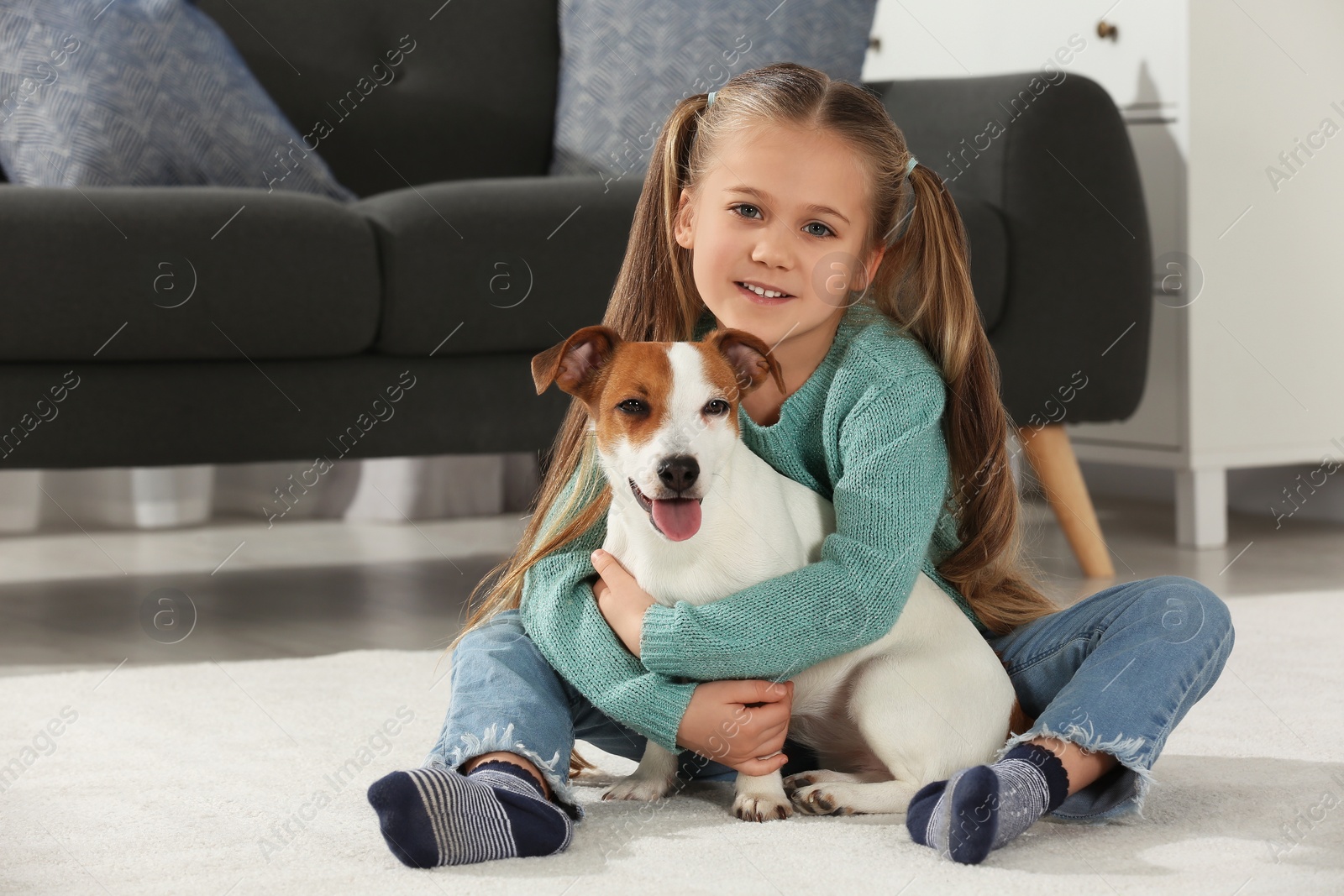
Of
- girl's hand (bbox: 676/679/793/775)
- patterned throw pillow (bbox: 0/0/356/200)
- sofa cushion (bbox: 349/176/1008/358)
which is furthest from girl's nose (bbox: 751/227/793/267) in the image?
patterned throw pillow (bbox: 0/0/356/200)

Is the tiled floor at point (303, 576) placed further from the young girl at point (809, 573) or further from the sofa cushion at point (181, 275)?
the young girl at point (809, 573)

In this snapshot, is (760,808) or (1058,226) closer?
(760,808)

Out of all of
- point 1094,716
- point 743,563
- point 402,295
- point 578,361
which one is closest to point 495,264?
point 402,295

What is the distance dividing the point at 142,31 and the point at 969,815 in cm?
232

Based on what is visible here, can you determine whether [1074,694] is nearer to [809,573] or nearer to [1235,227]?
[809,573]

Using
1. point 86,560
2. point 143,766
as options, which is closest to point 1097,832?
point 143,766

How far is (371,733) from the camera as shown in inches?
65.6

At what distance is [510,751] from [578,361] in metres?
0.38

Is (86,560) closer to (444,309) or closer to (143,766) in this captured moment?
(444,309)

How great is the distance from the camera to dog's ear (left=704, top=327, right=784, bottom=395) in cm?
137

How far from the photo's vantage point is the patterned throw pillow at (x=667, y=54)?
2.99m

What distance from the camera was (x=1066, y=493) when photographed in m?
2.70

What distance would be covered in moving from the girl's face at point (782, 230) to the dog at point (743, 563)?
0.14 metres

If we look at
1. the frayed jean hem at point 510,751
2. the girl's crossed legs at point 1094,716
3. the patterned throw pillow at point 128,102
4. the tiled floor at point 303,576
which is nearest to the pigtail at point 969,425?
the girl's crossed legs at point 1094,716
